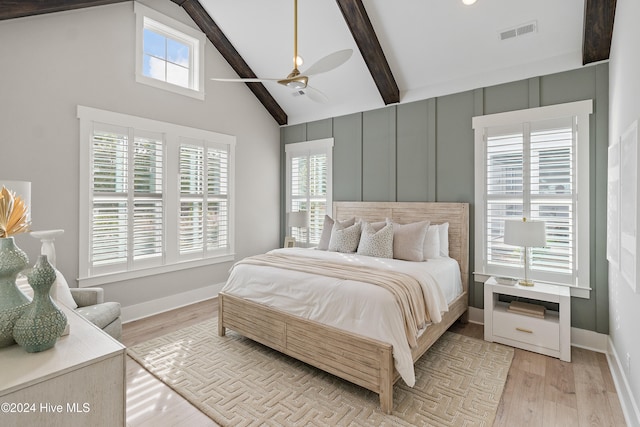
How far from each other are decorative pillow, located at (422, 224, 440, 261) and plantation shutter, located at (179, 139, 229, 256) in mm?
2993

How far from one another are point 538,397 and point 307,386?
5.77ft

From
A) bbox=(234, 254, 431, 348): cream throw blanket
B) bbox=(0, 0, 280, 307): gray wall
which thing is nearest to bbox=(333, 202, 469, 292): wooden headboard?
bbox=(234, 254, 431, 348): cream throw blanket

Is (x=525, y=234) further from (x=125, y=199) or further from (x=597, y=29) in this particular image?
(x=125, y=199)

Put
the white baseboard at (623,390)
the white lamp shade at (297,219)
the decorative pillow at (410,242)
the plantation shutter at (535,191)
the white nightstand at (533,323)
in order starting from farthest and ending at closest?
the white lamp shade at (297,219)
the decorative pillow at (410,242)
the plantation shutter at (535,191)
the white nightstand at (533,323)
the white baseboard at (623,390)

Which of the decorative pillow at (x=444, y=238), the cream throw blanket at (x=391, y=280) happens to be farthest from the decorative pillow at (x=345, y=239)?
the decorative pillow at (x=444, y=238)

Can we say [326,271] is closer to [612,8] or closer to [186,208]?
[186,208]

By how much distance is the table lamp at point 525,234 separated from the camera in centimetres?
311

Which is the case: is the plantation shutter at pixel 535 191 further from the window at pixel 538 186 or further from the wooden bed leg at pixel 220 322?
the wooden bed leg at pixel 220 322

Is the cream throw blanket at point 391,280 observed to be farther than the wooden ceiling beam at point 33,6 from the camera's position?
No

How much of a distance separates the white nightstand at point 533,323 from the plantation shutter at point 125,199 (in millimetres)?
4019

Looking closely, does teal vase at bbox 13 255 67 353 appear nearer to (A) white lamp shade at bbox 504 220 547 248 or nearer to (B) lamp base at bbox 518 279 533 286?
(A) white lamp shade at bbox 504 220 547 248

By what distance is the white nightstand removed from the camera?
9.73 feet

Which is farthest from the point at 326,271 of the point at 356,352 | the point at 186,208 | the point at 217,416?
the point at 186,208

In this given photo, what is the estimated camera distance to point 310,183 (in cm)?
559
